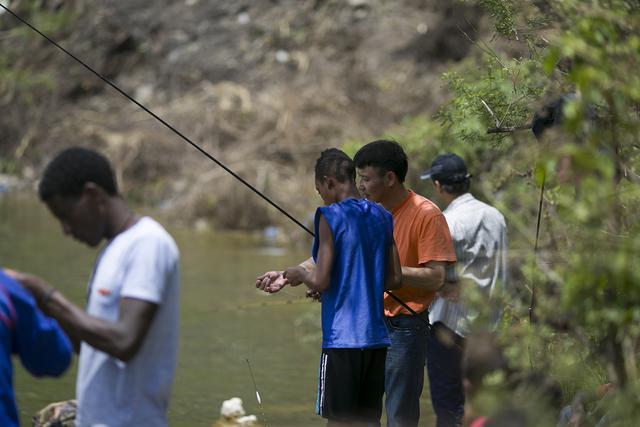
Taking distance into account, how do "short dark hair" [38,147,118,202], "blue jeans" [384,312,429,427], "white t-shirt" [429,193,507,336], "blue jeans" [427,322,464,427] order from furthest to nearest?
"white t-shirt" [429,193,507,336]
"blue jeans" [427,322,464,427]
"blue jeans" [384,312,429,427]
"short dark hair" [38,147,118,202]

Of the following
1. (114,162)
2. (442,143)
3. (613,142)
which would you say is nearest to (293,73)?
(114,162)

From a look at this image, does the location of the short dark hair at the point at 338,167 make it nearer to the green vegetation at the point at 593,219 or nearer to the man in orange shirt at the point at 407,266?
the man in orange shirt at the point at 407,266

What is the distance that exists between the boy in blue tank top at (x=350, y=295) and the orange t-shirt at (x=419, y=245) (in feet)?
1.74

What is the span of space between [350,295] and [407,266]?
0.82m

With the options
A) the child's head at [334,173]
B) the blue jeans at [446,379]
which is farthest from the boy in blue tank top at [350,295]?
the blue jeans at [446,379]

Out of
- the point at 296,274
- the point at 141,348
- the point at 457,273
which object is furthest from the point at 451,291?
the point at 141,348

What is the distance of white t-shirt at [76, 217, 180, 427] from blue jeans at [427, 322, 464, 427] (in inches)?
106

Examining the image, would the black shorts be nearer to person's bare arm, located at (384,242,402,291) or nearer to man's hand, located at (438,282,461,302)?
person's bare arm, located at (384,242,402,291)

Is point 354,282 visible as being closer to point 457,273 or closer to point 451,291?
point 451,291

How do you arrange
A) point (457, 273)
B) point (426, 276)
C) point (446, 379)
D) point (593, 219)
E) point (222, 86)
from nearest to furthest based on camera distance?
1. point (593, 219)
2. point (426, 276)
3. point (446, 379)
4. point (457, 273)
5. point (222, 86)

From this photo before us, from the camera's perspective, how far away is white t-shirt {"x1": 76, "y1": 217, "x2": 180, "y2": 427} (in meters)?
3.58

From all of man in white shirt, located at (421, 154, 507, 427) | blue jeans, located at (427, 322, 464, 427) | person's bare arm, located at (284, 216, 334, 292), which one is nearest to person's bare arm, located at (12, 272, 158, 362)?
person's bare arm, located at (284, 216, 334, 292)

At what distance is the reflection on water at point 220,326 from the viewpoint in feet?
26.8

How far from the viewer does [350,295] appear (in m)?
5.11
